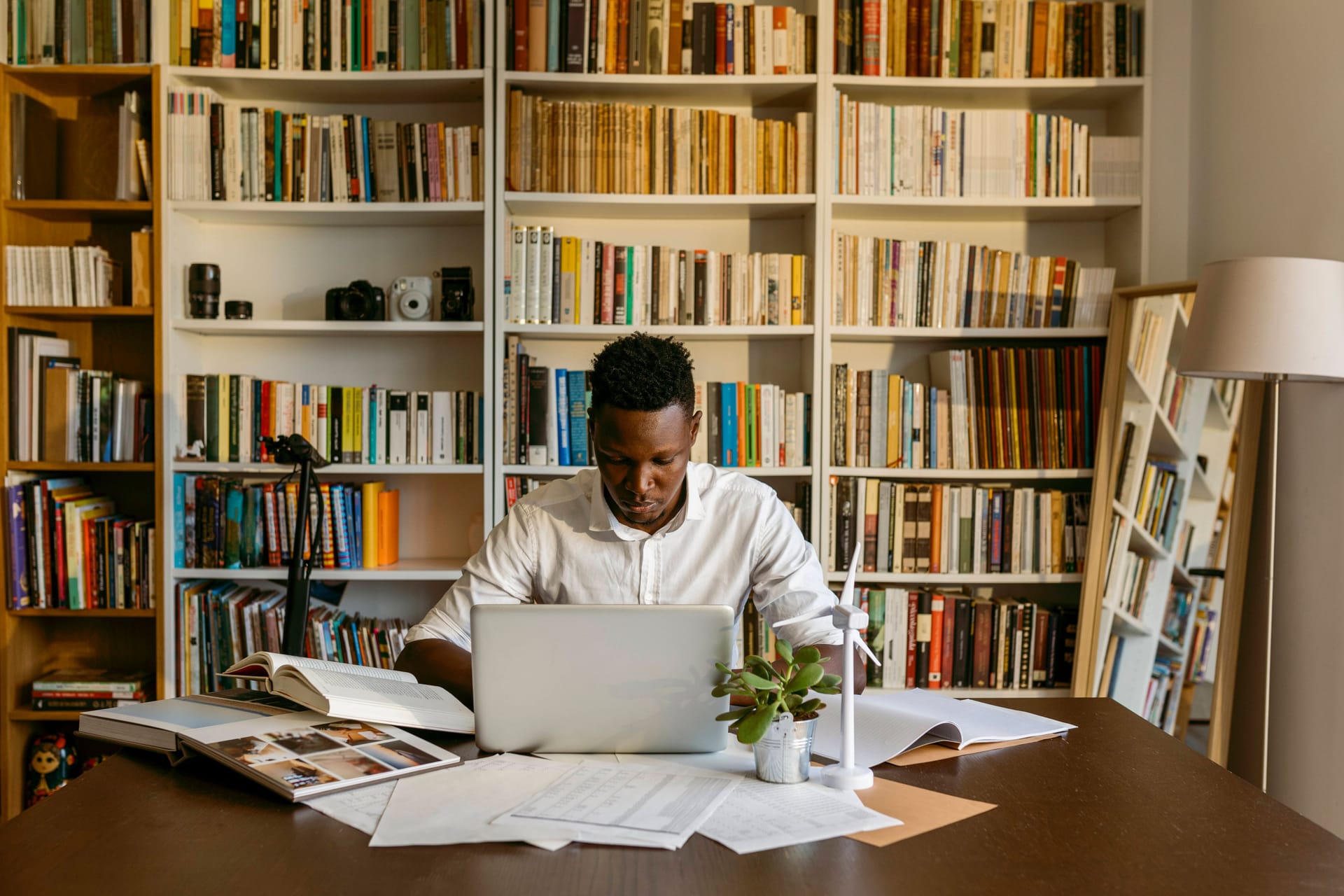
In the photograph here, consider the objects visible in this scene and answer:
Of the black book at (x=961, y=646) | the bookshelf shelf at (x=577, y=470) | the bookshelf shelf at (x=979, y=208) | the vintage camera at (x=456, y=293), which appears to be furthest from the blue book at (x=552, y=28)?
the black book at (x=961, y=646)

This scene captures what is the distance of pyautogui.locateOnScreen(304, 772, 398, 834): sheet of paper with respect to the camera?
106 cm

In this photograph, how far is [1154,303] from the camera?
107 inches

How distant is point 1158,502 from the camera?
2721 mm

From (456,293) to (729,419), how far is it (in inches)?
32.4

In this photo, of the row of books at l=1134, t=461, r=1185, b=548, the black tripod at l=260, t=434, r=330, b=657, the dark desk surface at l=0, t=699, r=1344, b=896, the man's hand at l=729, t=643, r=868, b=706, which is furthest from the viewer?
the row of books at l=1134, t=461, r=1185, b=548

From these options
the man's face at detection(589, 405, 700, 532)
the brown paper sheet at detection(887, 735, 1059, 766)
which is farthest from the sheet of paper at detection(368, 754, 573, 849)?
the man's face at detection(589, 405, 700, 532)

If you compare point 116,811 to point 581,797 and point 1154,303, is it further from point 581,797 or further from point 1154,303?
point 1154,303

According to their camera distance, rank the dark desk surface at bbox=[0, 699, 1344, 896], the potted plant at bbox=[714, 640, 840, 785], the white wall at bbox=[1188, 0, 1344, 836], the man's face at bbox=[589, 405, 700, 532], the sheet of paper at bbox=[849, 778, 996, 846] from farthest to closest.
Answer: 1. the white wall at bbox=[1188, 0, 1344, 836]
2. the man's face at bbox=[589, 405, 700, 532]
3. the potted plant at bbox=[714, 640, 840, 785]
4. the sheet of paper at bbox=[849, 778, 996, 846]
5. the dark desk surface at bbox=[0, 699, 1344, 896]

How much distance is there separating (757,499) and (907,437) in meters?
1.02

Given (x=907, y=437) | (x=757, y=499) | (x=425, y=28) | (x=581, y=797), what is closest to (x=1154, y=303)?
(x=907, y=437)

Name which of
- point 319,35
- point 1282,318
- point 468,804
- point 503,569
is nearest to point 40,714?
point 503,569

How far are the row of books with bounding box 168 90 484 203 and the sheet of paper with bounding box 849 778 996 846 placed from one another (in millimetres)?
2096

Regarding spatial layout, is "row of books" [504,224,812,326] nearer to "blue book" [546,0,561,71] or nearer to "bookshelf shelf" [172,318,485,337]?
"bookshelf shelf" [172,318,485,337]

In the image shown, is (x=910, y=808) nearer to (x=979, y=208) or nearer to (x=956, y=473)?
(x=956, y=473)
